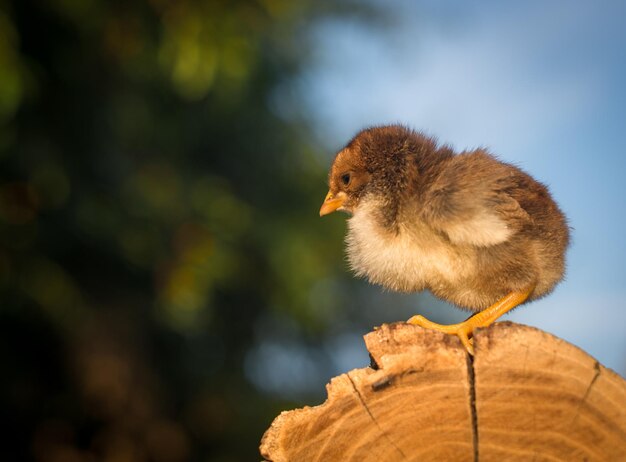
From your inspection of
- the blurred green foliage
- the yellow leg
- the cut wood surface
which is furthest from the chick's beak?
the blurred green foliage

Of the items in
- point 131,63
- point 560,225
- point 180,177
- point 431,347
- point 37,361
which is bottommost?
point 431,347

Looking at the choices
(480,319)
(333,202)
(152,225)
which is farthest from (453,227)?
(152,225)

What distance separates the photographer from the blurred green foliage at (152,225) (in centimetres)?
614

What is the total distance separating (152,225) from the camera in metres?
6.46

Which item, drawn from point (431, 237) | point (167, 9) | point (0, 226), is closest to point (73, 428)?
point (0, 226)

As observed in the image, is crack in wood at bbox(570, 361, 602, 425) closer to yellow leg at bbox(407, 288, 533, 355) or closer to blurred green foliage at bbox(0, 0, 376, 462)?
yellow leg at bbox(407, 288, 533, 355)

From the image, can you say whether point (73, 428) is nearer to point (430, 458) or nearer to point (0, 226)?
point (0, 226)

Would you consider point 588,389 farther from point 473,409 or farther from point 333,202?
point 333,202

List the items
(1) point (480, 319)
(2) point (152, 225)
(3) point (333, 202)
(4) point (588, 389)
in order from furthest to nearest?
1. (2) point (152, 225)
2. (3) point (333, 202)
3. (1) point (480, 319)
4. (4) point (588, 389)

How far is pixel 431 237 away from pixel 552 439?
841 mm

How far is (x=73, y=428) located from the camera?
6.89 metres

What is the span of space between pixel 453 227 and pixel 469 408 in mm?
687

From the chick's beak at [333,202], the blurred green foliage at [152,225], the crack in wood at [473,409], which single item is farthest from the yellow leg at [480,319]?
the blurred green foliage at [152,225]

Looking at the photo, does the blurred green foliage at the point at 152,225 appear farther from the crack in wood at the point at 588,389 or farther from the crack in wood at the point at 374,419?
the crack in wood at the point at 588,389
